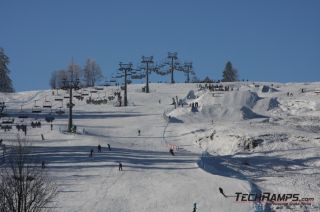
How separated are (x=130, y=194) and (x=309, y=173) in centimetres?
1781

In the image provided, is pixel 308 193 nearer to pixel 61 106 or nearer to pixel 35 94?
pixel 61 106

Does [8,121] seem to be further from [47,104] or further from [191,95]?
[191,95]

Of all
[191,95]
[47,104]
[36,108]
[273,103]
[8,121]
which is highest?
[191,95]

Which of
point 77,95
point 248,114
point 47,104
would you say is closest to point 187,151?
point 248,114

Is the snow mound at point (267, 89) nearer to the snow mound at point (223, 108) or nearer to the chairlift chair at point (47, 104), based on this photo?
the snow mound at point (223, 108)

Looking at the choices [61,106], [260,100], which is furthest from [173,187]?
[61,106]

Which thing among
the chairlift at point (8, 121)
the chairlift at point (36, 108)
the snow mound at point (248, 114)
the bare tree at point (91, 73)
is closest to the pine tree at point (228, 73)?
the bare tree at point (91, 73)

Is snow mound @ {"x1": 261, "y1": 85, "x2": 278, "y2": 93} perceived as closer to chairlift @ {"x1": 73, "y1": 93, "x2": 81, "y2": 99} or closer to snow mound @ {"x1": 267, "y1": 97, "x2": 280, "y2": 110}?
snow mound @ {"x1": 267, "y1": 97, "x2": 280, "y2": 110}

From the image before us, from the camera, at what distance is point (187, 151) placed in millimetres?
75812

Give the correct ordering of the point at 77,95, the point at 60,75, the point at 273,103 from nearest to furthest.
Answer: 1. the point at 273,103
2. the point at 77,95
3. the point at 60,75

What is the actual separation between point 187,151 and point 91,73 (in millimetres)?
91728

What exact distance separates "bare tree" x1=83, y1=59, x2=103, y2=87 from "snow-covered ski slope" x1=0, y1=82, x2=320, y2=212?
46120 millimetres

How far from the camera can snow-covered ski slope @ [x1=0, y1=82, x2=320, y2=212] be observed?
5419 centimetres

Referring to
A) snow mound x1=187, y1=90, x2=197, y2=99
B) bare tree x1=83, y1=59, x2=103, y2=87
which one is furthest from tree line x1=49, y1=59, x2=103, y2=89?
snow mound x1=187, y1=90, x2=197, y2=99
